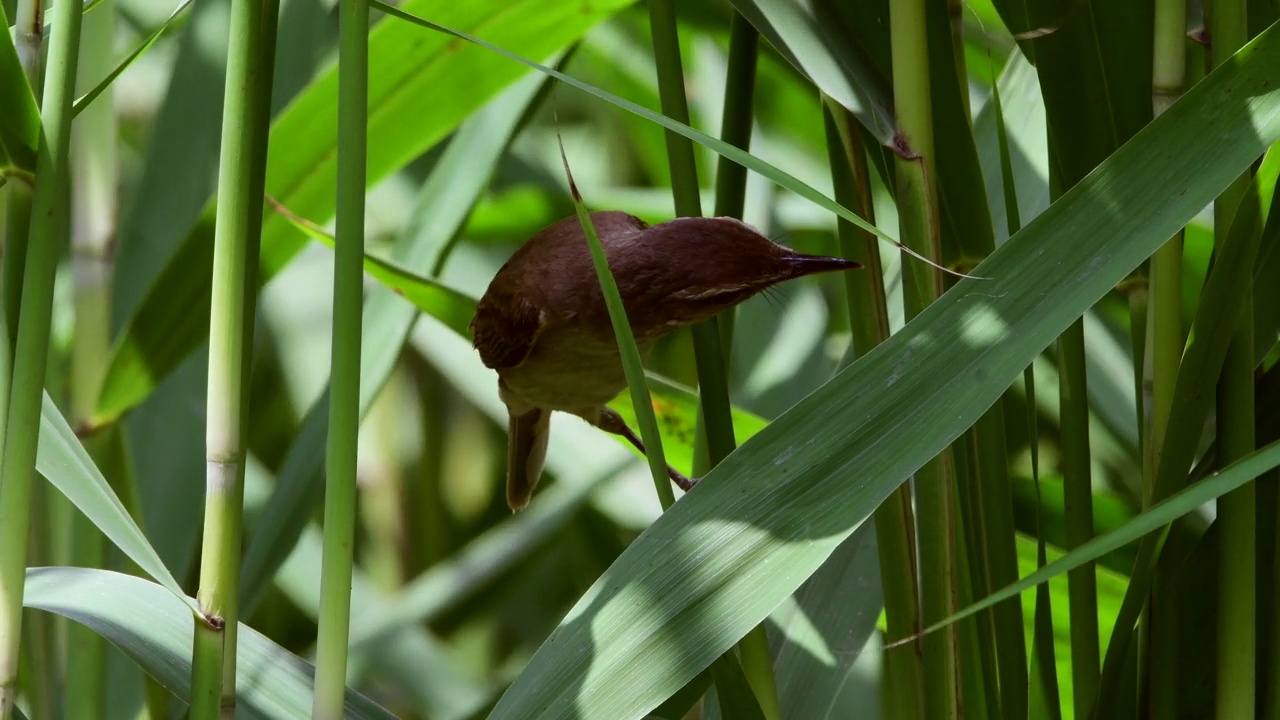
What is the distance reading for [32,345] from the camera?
0.63 metres

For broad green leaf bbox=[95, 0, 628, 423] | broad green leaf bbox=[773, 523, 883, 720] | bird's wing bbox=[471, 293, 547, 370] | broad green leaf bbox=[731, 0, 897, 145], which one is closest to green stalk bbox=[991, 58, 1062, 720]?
broad green leaf bbox=[731, 0, 897, 145]

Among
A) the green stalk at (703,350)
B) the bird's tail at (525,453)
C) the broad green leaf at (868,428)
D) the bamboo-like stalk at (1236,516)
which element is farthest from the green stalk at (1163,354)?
the bird's tail at (525,453)

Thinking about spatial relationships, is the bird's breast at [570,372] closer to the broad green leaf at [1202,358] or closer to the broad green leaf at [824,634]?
the broad green leaf at [824,634]

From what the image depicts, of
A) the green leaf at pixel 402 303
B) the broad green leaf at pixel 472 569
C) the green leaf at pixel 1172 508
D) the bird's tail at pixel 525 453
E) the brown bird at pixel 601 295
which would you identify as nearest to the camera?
the green leaf at pixel 1172 508

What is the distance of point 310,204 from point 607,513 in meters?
0.82

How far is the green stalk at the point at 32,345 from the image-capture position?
2.05 ft

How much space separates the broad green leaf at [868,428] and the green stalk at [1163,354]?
0.13 m

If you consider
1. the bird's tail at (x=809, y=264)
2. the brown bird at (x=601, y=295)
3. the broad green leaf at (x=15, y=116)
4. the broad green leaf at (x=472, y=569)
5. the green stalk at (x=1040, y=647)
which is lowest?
the green stalk at (x=1040, y=647)

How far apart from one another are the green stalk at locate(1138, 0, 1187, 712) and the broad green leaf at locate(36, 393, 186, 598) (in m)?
0.59

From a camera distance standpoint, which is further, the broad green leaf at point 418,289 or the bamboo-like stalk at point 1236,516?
the broad green leaf at point 418,289

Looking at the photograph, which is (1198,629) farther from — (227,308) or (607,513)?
(607,513)

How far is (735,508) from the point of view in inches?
24.0

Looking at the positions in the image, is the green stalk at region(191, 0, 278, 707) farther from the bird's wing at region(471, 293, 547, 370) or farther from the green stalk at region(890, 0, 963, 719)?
the bird's wing at region(471, 293, 547, 370)

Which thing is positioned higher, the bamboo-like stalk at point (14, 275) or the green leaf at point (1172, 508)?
the bamboo-like stalk at point (14, 275)
